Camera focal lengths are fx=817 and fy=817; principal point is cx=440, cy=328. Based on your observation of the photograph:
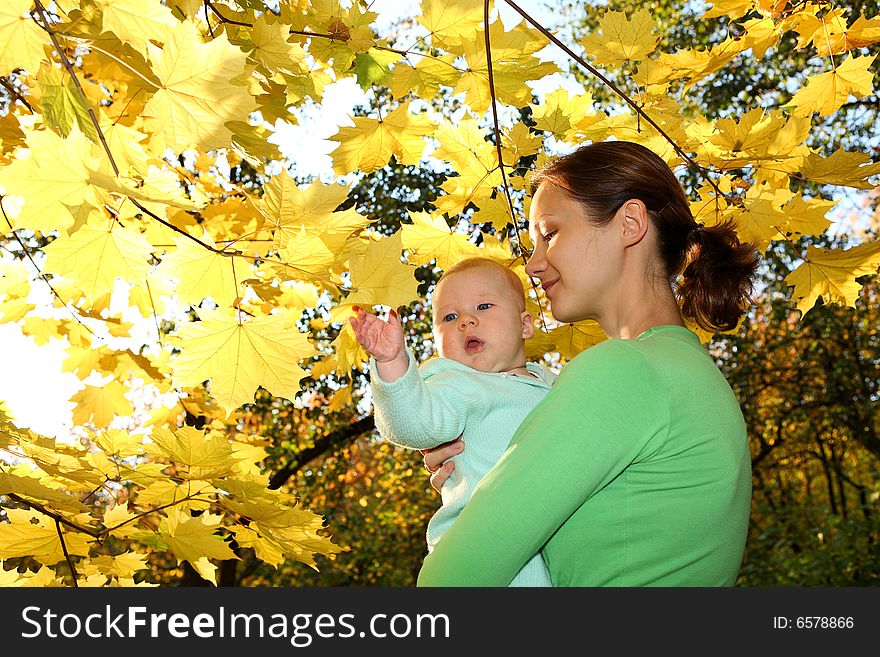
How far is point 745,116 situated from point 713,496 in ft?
3.12

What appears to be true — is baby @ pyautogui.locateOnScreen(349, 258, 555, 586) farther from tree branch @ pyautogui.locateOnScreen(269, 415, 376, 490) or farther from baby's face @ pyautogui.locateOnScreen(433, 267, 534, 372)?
tree branch @ pyautogui.locateOnScreen(269, 415, 376, 490)

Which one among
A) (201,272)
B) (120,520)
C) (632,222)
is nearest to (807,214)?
(632,222)

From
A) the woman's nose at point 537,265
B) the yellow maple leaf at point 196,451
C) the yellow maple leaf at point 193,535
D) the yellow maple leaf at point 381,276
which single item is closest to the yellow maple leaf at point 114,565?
the yellow maple leaf at point 193,535

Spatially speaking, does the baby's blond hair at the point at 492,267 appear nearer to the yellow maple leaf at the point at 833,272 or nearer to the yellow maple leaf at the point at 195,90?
the yellow maple leaf at the point at 833,272

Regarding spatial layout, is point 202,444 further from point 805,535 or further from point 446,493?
point 805,535

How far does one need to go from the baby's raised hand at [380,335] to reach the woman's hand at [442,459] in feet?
0.90

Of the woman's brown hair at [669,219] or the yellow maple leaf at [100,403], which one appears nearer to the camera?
the woman's brown hair at [669,219]

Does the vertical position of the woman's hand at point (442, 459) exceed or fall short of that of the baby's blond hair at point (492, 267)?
it falls short

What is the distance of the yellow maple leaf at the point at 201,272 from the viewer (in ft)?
3.83

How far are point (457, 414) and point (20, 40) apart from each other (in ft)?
2.69

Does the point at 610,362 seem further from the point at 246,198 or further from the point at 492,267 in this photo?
the point at 246,198

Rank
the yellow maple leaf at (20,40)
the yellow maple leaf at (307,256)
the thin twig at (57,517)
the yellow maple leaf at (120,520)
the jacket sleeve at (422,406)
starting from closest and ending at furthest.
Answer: the yellow maple leaf at (20,40) < the yellow maple leaf at (307,256) < the jacket sleeve at (422,406) < the thin twig at (57,517) < the yellow maple leaf at (120,520)

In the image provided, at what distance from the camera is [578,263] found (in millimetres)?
1241

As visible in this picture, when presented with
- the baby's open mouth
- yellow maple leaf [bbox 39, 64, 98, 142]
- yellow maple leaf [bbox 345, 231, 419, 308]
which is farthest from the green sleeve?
yellow maple leaf [bbox 39, 64, 98, 142]
